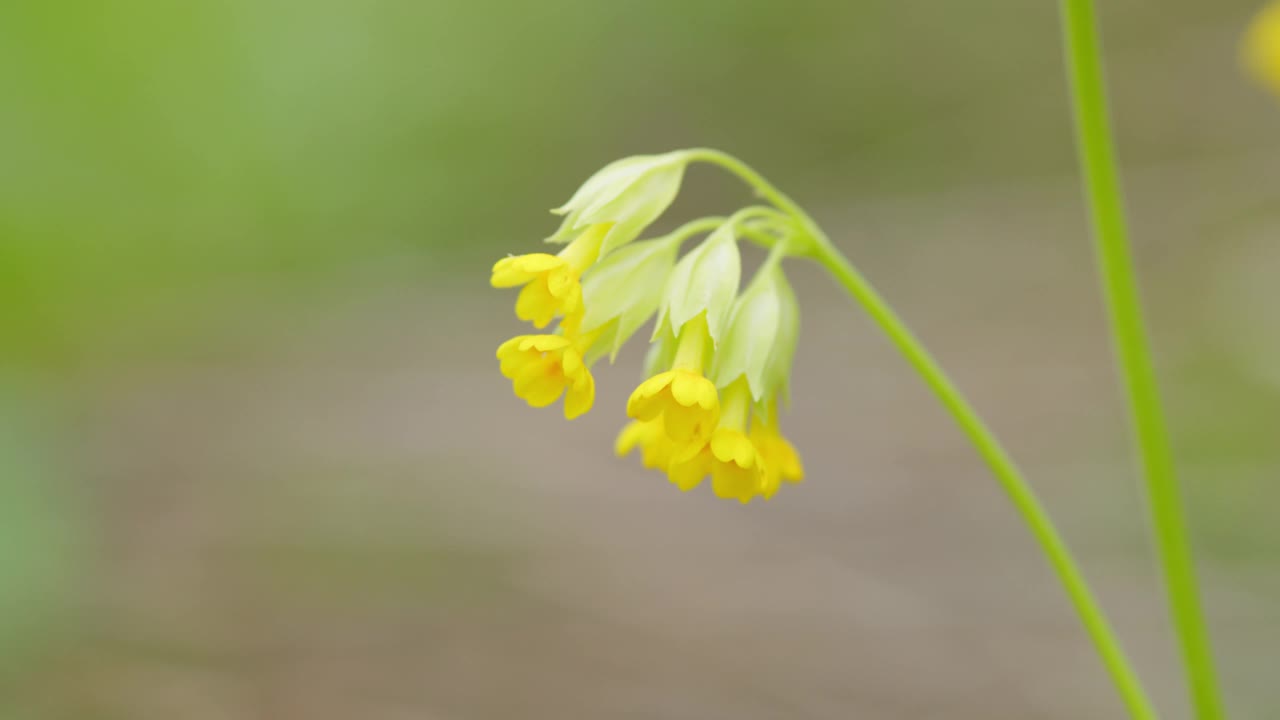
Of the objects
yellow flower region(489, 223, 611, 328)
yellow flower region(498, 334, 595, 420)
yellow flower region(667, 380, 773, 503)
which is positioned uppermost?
yellow flower region(489, 223, 611, 328)

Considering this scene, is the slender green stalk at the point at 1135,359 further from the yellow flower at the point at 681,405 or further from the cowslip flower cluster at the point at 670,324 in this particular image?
the yellow flower at the point at 681,405

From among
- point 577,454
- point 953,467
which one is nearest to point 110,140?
point 577,454

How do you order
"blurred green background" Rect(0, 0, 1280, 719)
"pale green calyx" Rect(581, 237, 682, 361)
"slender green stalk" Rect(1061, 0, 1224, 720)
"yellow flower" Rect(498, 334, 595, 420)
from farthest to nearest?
"blurred green background" Rect(0, 0, 1280, 719) → "pale green calyx" Rect(581, 237, 682, 361) → "yellow flower" Rect(498, 334, 595, 420) → "slender green stalk" Rect(1061, 0, 1224, 720)

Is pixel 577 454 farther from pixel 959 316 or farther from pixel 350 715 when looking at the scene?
pixel 959 316

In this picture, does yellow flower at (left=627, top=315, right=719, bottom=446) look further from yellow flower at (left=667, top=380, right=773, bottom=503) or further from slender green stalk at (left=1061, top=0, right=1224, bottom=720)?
slender green stalk at (left=1061, top=0, right=1224, bottom=720)

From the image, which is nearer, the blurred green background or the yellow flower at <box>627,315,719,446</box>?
the yellow flower at <box>627,315,719,446</box>

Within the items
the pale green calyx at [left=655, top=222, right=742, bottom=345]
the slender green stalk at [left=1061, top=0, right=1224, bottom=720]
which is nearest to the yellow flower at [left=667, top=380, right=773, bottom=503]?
the pale green calyx at [left=655, top=222, right=742, bottom=345]

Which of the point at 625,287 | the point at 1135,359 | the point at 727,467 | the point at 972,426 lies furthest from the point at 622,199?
the point at 1135,359
